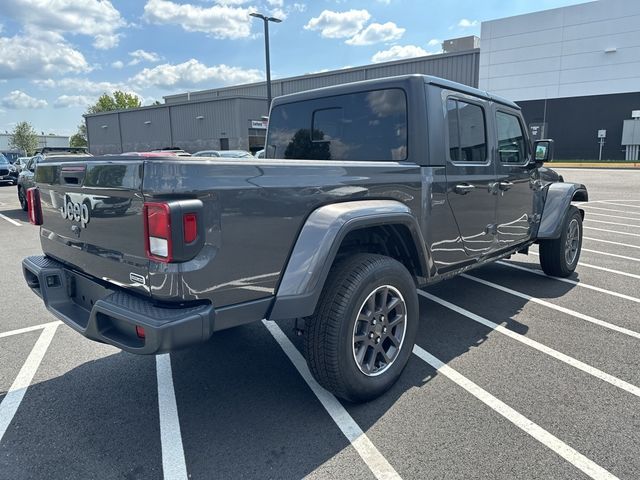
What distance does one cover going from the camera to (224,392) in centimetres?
310

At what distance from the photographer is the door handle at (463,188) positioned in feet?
11.7

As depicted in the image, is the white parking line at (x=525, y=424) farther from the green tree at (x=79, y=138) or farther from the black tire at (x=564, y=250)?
the green tree at (x=79, y=138)

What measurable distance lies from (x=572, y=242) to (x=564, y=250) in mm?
339

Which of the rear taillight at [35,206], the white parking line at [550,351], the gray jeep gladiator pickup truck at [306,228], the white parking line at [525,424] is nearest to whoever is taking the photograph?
the gray jeep gladiator pickup truck at [306,228]

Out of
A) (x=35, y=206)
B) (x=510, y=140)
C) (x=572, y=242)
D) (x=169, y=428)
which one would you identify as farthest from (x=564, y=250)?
(x=35, y=206)

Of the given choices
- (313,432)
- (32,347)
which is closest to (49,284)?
(32,347)

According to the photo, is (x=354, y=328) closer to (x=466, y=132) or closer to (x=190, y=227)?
(x=190, y=227)

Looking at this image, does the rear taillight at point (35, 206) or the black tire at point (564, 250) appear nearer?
the rear taillight at point (35, 206)

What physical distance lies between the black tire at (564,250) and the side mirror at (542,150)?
878 millimetres

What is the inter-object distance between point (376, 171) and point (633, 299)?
3.75 metres

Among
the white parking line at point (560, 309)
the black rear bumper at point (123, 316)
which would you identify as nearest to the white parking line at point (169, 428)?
the black rear bumper at point (123, 316)

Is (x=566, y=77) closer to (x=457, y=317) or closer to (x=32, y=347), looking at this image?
(x=457, y=317)

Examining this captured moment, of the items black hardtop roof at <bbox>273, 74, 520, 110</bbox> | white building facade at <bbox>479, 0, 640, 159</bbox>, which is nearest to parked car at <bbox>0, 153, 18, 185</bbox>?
black hardtop roof at <bbox>273, 74, 520, 110</bbox>

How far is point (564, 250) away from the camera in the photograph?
5.53 m
